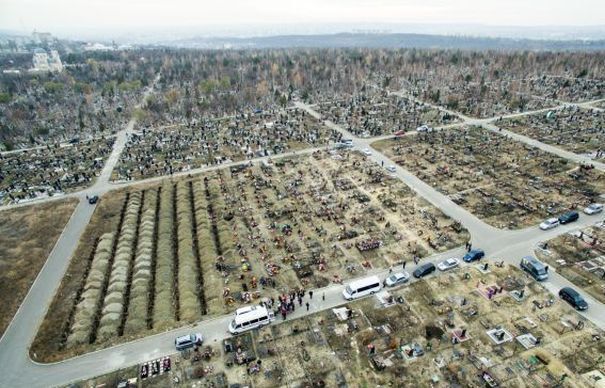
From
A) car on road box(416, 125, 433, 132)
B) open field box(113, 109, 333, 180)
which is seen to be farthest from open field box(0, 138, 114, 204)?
car on road box(416, 125, 433, 132)

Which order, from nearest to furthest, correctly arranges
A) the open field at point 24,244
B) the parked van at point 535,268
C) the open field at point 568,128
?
the parked van at point 535,268 → the open field at point 24,244 → the open field at point 568,128

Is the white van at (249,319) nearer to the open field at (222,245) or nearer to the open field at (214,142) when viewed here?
the open field at (222,245)

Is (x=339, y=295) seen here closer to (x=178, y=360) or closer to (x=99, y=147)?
(x=178, y=360)

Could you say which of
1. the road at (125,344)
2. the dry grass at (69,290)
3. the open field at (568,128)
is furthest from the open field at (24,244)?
the open field at (568,128)

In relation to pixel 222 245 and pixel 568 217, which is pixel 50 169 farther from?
pixel 568 217

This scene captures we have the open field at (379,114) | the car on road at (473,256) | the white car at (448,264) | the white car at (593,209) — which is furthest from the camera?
the open field at (379,114)

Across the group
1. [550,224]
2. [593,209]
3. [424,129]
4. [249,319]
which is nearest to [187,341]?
[249,319]
